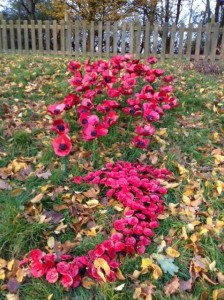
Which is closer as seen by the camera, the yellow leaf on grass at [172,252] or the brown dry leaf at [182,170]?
the yellow leaf on grass at [172,252]

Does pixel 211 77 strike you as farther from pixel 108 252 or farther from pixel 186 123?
pixel 108 252

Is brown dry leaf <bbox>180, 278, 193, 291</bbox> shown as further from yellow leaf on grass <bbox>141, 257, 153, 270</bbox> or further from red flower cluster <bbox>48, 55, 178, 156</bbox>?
red flower cluster <bbox>48, 55, 178, 156</bbox>

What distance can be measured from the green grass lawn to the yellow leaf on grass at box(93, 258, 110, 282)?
7cm

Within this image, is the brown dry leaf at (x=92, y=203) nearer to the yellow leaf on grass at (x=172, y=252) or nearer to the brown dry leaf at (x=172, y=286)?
the yellow leaf on grass at (x=172, y=252)

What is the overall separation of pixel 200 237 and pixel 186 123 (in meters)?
1.85

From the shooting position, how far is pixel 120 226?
2.18 metres

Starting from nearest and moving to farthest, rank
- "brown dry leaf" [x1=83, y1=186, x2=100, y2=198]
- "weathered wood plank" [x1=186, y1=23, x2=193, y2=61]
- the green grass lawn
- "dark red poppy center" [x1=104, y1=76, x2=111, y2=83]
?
the green grass lawn → "brown dry leaf" [x1=83, y1=186, x2=100, y2=198] → "dark red poppy center" [x1=104, y1=76, x2=111, y2=83] → "weathered wood plank" [x1=186, y1=23, x2=193, y2=61]

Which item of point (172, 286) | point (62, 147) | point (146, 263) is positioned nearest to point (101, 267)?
point (146, 263)

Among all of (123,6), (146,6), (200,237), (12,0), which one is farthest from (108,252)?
(12,0)

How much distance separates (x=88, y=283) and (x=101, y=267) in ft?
0.39

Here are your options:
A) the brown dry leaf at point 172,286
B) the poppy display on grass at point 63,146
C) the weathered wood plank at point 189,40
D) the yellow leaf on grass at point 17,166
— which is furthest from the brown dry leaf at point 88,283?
the weathered wood plank at point 189,40

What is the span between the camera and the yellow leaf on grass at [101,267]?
183cm

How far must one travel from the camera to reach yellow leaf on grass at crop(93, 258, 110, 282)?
183cm

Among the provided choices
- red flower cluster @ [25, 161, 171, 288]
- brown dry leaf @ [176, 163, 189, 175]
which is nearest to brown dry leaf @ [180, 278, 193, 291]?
red flower cluster @ [25, 161, 171, 288]
